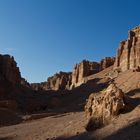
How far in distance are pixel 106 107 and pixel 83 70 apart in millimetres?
94840

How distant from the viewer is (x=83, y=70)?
113875 millimetres

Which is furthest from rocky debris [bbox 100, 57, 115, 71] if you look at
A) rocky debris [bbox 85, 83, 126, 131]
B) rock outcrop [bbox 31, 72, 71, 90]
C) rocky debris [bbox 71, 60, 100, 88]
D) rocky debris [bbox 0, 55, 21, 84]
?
rocky debris [bbox 85, 83, 126, 131]

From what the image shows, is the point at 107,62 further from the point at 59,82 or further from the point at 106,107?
the point at 106,107

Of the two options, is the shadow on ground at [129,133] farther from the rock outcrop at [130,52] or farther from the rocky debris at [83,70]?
the rocky debris at [83,70]

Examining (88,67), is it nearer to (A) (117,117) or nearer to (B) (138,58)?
(B) (138,58)

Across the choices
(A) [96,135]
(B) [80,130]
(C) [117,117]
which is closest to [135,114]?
(C) [117,117]

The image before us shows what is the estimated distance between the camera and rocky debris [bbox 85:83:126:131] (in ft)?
61.9

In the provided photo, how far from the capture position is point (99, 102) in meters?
19.7

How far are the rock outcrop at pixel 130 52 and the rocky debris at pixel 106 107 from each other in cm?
5597

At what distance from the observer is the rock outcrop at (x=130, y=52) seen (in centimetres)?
7688

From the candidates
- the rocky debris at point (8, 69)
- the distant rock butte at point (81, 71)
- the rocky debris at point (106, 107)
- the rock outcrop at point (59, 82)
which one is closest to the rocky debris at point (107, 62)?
the distant rock butte at point (81, 71)

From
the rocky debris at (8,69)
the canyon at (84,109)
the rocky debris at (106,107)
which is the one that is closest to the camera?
the canyon at (84,109)

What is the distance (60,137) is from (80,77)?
3766 inches

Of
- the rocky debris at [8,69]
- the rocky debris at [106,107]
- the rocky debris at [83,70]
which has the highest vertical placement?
the rocky debris at [83,70]
